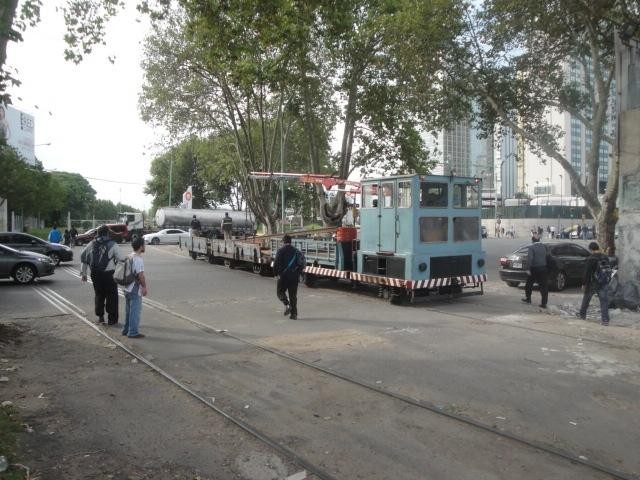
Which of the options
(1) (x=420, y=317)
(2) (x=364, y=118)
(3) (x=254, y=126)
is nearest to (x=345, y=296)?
(1) (x=420, y=317)

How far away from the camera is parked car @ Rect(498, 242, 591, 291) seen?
1559 cm

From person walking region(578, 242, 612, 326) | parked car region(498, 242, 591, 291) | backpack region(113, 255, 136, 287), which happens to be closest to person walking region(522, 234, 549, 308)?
person walking region(578, 242, 612, 326)

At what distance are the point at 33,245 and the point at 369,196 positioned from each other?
14491 millimetres

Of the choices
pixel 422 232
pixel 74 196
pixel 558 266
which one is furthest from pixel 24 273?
pixel 74 196

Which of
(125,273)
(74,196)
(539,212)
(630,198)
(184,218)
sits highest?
(74,196)

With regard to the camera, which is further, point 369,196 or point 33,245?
point 33,245

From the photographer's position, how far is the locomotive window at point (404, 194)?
12539mm

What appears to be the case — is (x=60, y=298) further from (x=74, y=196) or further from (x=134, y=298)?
(x=74, y=196)

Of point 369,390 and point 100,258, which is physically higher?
point 100,258

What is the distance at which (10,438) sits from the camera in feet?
15.0

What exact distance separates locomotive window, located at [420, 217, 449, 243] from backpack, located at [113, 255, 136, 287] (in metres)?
6.39

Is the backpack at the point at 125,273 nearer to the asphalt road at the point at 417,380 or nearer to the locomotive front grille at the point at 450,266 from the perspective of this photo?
the asphalt road at the point at 417,380

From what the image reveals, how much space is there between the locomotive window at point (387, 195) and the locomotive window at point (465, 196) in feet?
5.02

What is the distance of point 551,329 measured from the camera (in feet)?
32.3
